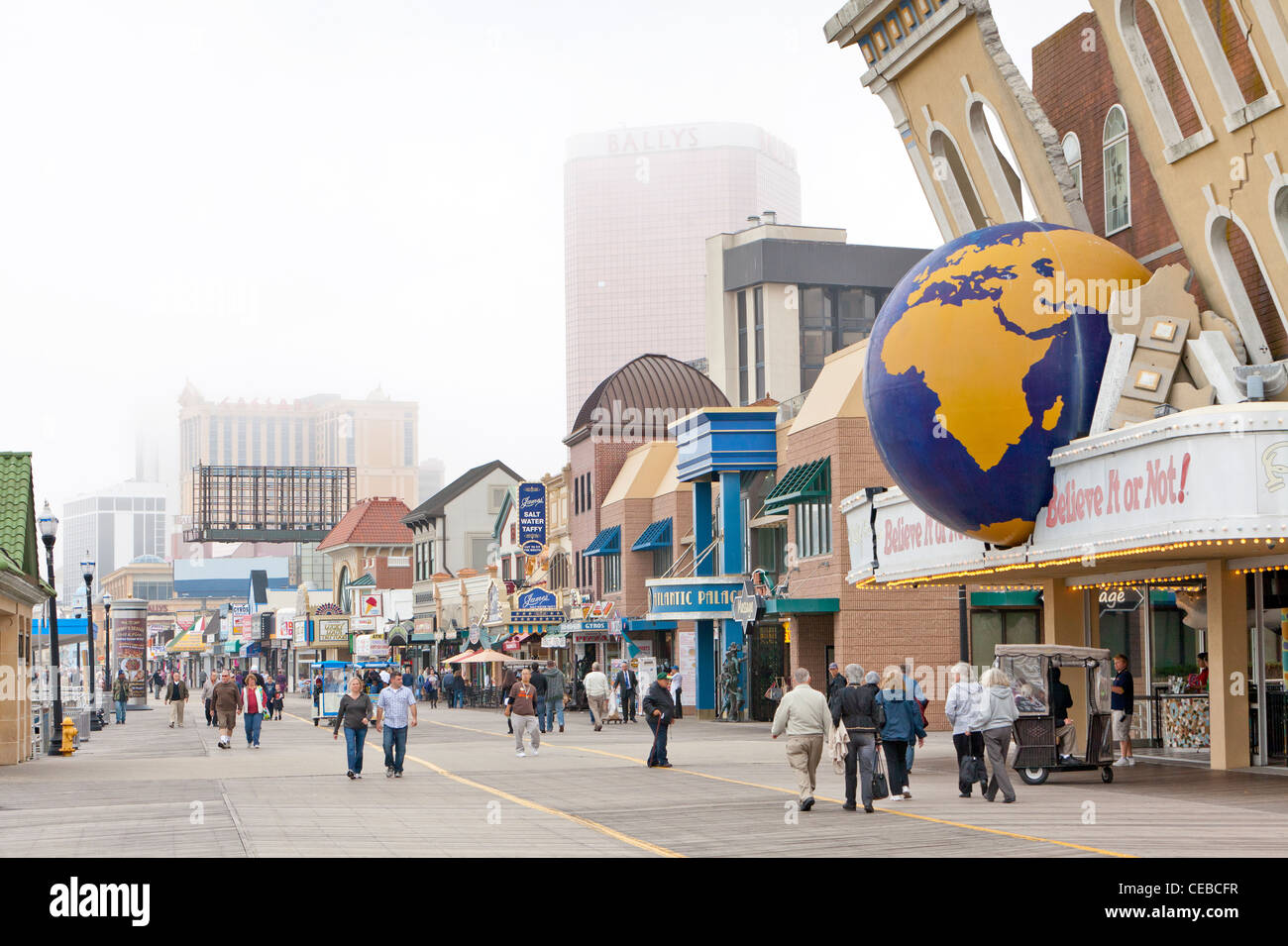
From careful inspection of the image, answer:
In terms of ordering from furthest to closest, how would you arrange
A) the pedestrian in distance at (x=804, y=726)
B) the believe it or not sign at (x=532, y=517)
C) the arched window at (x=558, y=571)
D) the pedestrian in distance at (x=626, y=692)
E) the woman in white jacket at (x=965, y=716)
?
the arched window at (x=558, y=571)
the believe it or not sign at (x=532, y=517)
the pedestrian in distance at (x=626, y=692)
the woman in white jacket at (x=965, y=716)
the pedestrian in distance at (x=804, y=726)

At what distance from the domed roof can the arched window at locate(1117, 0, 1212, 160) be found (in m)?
37.9

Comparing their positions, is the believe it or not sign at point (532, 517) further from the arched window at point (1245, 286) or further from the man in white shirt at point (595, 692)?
the arched window at point (1245, 286)

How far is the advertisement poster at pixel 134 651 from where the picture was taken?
7281 cm

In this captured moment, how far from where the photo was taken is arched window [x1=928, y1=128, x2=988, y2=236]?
27.0m

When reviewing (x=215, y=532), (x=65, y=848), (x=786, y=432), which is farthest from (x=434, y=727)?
(x=215, y=532)

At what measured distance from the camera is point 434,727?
4475cm

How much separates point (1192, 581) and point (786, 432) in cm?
1658

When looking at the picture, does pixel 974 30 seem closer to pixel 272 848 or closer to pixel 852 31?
pixel 852 31

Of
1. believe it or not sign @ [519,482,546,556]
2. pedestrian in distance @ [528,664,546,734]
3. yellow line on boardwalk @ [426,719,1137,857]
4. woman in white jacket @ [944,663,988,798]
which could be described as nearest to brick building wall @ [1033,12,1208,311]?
woman in white jacket @ [944,663,988,798]

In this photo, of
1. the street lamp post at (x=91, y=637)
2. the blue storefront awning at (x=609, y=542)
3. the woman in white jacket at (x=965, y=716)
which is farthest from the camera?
the blue storefront awning at (x=609, y=542)

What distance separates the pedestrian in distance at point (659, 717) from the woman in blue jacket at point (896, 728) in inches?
252

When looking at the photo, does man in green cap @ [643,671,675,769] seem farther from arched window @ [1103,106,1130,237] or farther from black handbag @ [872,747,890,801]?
arched window @ [1103,106,1130,237]

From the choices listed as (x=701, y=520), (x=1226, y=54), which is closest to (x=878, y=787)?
(x=1226, y=54)

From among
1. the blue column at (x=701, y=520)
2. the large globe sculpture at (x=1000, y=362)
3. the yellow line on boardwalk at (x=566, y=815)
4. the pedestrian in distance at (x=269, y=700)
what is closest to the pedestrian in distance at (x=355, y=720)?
the yellow line on boardwalk at (x=566, y=815)
